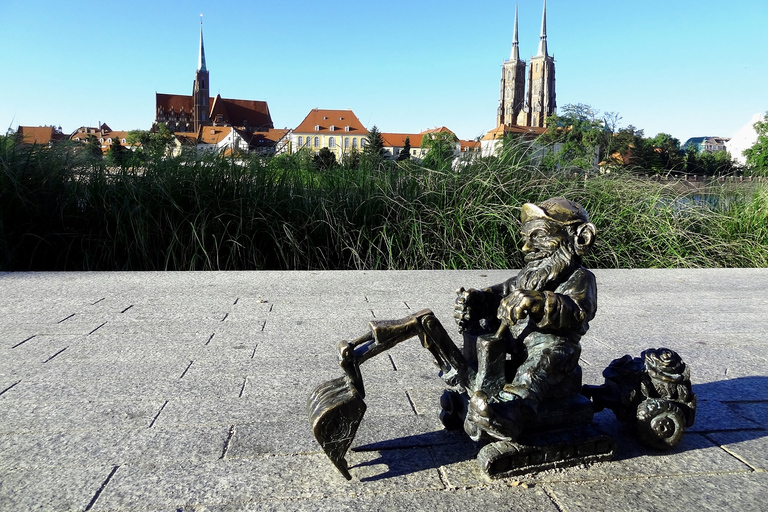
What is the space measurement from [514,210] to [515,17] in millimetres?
103153

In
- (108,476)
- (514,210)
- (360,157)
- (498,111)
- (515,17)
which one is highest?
(515,17)

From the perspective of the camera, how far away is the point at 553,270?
1.83m

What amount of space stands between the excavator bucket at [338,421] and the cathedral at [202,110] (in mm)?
80474

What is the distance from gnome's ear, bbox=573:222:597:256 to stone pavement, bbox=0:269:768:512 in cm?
74

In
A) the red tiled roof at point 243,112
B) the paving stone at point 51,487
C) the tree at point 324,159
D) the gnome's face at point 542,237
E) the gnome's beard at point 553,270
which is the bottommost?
the paving stone at point 51,487

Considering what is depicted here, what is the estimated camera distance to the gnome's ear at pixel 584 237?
1.80 metres

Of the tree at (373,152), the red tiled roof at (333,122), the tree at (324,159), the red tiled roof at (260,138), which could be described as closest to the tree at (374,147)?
the tree at (373,152)

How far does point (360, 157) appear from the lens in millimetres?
7082

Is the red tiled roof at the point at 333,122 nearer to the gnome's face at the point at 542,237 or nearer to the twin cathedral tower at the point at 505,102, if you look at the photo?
the twin cathedral tower at the point at 505,102

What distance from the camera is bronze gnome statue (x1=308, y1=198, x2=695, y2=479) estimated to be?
1674 mm

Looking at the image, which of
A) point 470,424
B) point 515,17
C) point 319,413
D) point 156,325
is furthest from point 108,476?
point 515,17

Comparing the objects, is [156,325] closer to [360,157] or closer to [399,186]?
[399,186]

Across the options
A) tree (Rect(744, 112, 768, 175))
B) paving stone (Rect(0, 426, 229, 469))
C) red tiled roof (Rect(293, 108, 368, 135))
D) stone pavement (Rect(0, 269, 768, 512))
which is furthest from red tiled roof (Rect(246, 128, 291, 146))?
tree (Rect(744, 112, 768, 175))

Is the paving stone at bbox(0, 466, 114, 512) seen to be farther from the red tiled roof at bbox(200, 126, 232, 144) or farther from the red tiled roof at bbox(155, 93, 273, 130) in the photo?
the red tiled roof at bbox(155, 93, 273, 130)
